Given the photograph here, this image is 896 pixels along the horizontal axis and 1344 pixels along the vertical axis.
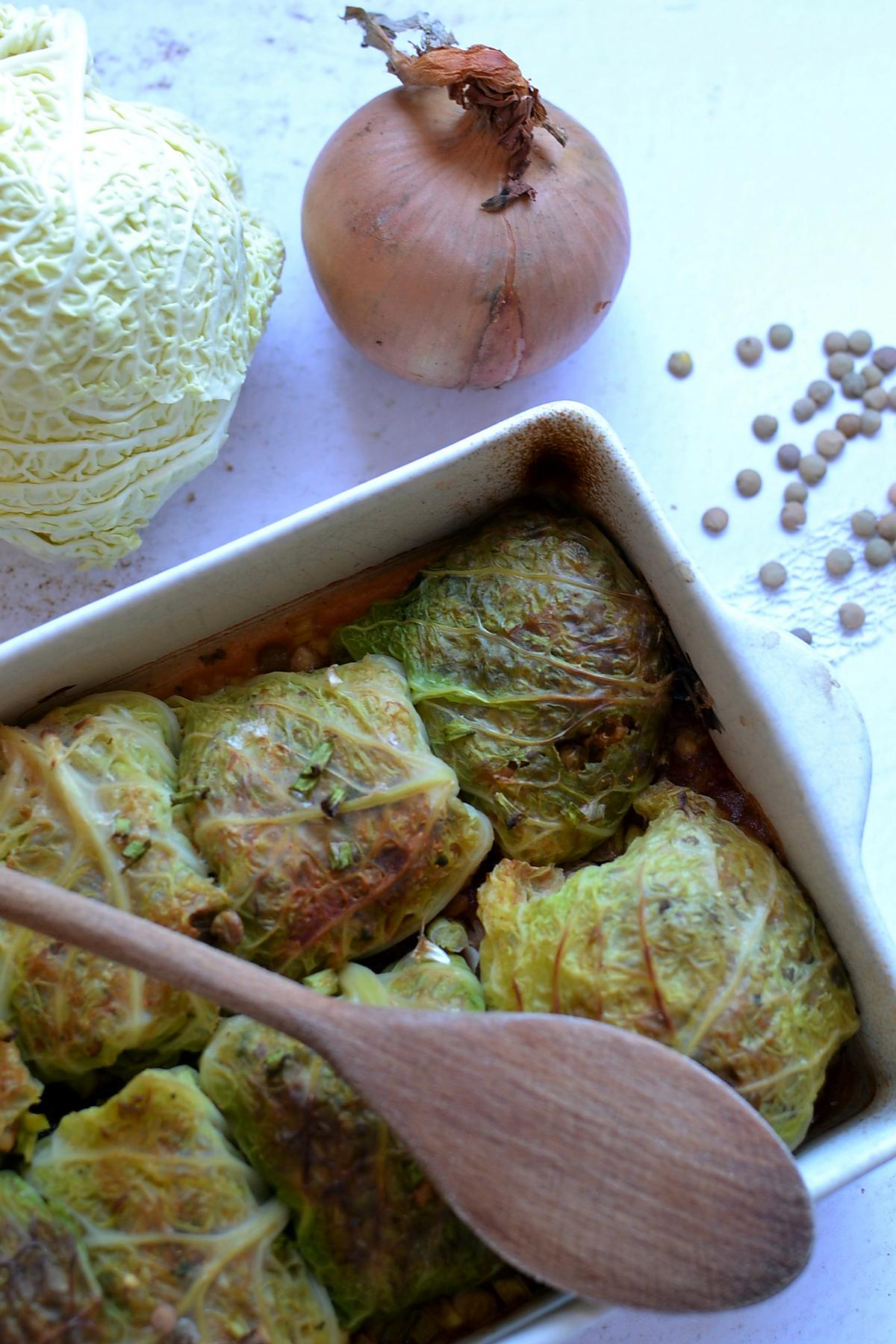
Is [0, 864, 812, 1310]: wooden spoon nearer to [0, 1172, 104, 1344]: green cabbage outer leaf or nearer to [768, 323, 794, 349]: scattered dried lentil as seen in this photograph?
[0, 1172, 104, 1344]: green cabbage outer leaf

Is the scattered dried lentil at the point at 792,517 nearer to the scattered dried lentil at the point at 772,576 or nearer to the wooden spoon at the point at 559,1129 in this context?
the scattered dried lentil at the point at 772,576

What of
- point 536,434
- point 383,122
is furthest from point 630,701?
point 383,122

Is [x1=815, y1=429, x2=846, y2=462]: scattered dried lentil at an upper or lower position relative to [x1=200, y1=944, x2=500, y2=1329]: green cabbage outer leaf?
upper

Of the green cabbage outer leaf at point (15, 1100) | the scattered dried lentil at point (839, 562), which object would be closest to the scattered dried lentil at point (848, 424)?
the scattered dried lentil at point (839, 562)

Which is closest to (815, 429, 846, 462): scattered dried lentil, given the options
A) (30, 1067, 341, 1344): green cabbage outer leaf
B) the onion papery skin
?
the onion papery skin

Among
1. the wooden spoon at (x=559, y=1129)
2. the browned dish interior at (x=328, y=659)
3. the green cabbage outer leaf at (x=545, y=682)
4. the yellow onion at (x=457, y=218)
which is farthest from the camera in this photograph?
the yellow onion at (x=457, y=218)

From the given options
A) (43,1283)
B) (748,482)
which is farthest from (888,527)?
(43,1283)
